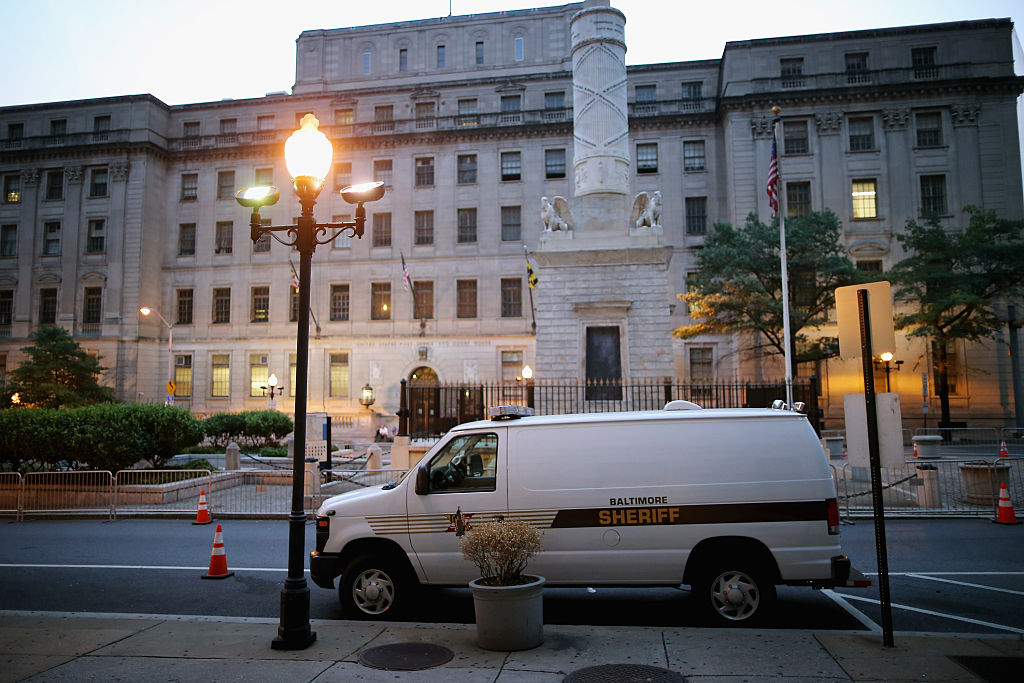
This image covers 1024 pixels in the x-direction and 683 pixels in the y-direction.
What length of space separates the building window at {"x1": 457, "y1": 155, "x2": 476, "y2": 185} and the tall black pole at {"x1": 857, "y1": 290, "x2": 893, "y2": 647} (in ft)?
133

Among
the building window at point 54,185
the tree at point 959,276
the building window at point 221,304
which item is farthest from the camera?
the building window at point 54,185

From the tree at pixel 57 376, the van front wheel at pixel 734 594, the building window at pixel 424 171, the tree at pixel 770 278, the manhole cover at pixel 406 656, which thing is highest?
the building window at pixel 424 171

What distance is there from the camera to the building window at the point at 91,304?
46.8 metres

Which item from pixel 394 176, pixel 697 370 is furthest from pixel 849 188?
pixel 394 176

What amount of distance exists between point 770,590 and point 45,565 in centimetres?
1080

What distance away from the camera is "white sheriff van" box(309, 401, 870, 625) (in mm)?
7266


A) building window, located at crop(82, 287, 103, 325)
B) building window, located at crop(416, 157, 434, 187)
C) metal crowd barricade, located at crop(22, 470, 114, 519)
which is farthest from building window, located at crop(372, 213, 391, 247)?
metal crowd barricade, located at crop(22, 470, 114, 519)

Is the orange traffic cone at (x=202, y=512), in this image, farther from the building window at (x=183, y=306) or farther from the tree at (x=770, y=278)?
the building window at (x=183, y=306)

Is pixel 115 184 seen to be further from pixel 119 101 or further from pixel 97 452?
pixel 97 452

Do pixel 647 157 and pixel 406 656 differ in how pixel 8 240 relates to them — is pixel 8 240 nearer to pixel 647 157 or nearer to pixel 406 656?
pixel 647 157

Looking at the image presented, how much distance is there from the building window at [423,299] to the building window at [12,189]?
29.2m

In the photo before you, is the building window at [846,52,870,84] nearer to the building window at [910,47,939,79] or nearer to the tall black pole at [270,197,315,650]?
the building window at [910,47,939,79]

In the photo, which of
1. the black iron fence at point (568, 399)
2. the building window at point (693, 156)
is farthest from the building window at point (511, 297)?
the black iron fence at point (568, 399)

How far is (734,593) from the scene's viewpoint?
23.7ft
